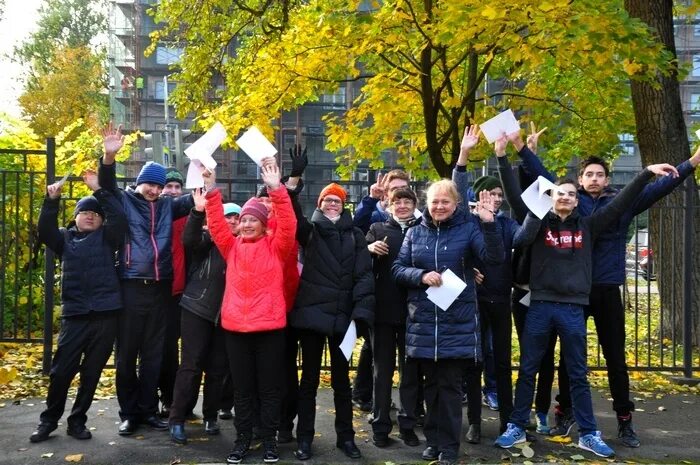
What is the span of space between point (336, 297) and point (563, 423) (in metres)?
2.25

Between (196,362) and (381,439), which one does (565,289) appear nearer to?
(381,439)

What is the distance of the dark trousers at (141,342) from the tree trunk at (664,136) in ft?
20.4

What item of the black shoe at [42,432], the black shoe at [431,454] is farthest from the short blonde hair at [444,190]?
the black shoe at [42,432]

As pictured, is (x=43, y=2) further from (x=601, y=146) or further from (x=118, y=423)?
(x=118, y=423)

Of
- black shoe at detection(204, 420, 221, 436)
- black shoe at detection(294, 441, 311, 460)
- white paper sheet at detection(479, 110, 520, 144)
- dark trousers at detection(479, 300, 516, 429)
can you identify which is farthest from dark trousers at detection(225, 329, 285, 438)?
white paper sheet at detection(479, 110, 520, 144)

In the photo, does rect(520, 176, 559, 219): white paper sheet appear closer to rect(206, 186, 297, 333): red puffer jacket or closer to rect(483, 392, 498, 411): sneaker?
rect(206, 186, 297, 333): red puffer jacket

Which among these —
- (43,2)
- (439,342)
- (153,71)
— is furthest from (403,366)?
(43,2)

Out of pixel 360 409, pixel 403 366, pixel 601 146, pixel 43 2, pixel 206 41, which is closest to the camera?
pixel 403 366

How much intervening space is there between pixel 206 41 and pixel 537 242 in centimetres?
923

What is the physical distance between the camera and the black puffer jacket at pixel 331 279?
16.7ft

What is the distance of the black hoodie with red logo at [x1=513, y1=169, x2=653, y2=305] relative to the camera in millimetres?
5258

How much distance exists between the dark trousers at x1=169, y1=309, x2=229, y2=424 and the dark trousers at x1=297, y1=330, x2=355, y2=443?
712 mm

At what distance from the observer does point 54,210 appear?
5422 mm

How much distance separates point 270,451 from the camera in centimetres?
498
